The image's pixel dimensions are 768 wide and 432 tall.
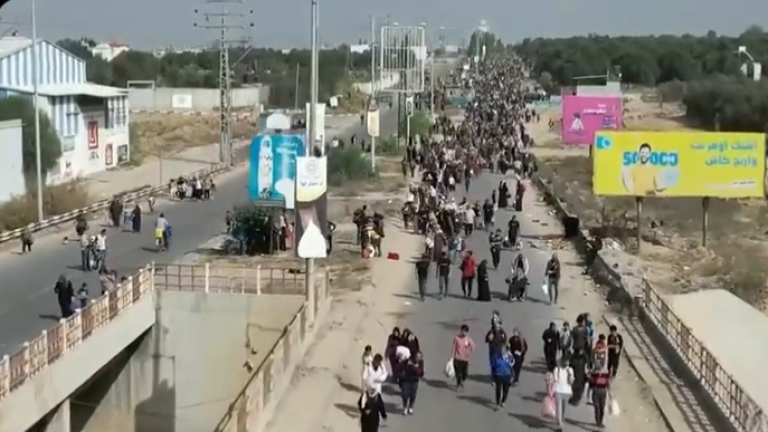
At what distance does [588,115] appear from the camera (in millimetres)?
48375

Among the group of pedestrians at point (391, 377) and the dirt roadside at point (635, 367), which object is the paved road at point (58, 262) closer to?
the group of pedestrians at point (391, 377)

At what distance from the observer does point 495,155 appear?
5516 centimetres

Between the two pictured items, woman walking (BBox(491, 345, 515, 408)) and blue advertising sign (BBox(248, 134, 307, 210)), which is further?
blue advertising sign (BBox(248, 134, 307, 210))

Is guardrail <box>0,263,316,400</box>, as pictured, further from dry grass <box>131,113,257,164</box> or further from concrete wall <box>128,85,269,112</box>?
concrete wall <box>128,85,269,112</box>

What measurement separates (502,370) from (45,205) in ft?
86.8

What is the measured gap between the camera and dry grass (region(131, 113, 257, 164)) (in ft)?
240

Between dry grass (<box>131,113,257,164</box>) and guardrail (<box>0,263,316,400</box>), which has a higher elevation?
dry grass (<box>131,113,257,164</box>)

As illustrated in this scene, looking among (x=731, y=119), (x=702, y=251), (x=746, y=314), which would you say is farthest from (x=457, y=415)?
(x=731, y=119)

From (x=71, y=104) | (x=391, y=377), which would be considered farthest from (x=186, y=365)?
(x=71, y=104)

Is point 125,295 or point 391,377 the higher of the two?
point 125,295

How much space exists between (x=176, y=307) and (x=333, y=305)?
3.08 meters

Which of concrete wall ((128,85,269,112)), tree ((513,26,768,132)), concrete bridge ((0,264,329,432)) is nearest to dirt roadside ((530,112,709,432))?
concrete bridge ((0,264,329,432))

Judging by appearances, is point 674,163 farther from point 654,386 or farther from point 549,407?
point 549,407

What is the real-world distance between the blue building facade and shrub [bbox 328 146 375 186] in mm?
10770
